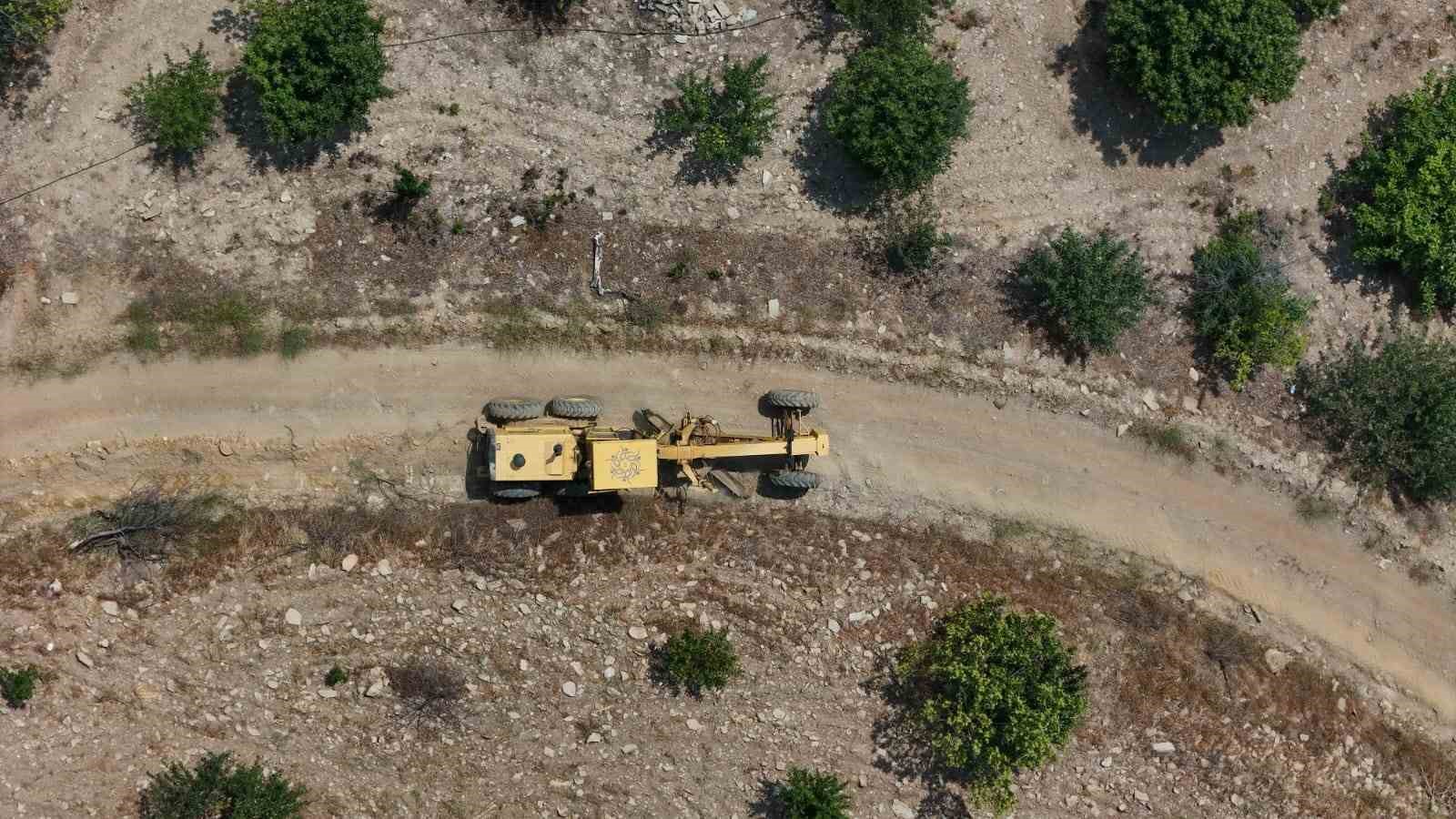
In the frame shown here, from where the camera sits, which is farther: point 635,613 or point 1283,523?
point 1283,523

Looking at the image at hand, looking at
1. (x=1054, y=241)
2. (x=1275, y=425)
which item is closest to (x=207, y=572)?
(x=1054, y=241)

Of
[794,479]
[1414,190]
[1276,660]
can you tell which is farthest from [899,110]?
[1276,660]

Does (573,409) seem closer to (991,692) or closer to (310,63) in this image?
(310,63)

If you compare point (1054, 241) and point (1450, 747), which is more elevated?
point (1054, 241)

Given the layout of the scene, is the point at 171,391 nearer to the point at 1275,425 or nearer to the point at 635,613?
the point at 635,613

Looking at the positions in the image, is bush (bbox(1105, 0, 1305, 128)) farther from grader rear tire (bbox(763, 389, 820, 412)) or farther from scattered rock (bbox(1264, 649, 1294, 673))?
scattered rock (bbox(1264, 649, 1294, 673))

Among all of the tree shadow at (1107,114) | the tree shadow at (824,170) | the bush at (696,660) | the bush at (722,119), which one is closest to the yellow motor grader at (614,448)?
the bush at (696,660)

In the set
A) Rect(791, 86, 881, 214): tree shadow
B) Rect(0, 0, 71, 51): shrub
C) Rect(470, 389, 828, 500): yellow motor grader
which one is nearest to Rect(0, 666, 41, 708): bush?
Rect(470, 389, 828, 500): yellow motor grader
